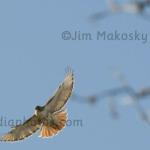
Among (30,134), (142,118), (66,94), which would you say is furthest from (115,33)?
(142,118)

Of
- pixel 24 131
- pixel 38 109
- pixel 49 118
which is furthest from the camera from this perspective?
pixel 38 109

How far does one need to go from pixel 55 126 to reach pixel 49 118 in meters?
0.16

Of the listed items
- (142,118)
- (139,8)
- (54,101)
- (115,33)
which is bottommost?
(142,118)

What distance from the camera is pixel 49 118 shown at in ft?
24.5

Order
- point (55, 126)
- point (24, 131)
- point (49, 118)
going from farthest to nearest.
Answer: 1. point (24, 131)
2. point (49, 118)
3. point (55, 126)

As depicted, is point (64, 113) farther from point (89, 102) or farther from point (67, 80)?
point (89, 102)

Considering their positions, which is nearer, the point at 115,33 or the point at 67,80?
the point at 115,33

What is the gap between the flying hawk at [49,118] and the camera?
7.24 meters

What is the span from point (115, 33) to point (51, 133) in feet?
4.47

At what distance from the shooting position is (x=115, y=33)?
21.4 ft

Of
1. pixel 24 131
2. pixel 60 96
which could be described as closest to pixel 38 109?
pixel 24 131

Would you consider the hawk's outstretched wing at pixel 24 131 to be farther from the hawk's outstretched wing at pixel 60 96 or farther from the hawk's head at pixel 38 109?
the hawk's outstretched wing at pixel 60 96

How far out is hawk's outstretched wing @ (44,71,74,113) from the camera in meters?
7.35

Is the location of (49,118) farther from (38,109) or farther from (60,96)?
(38,109)
